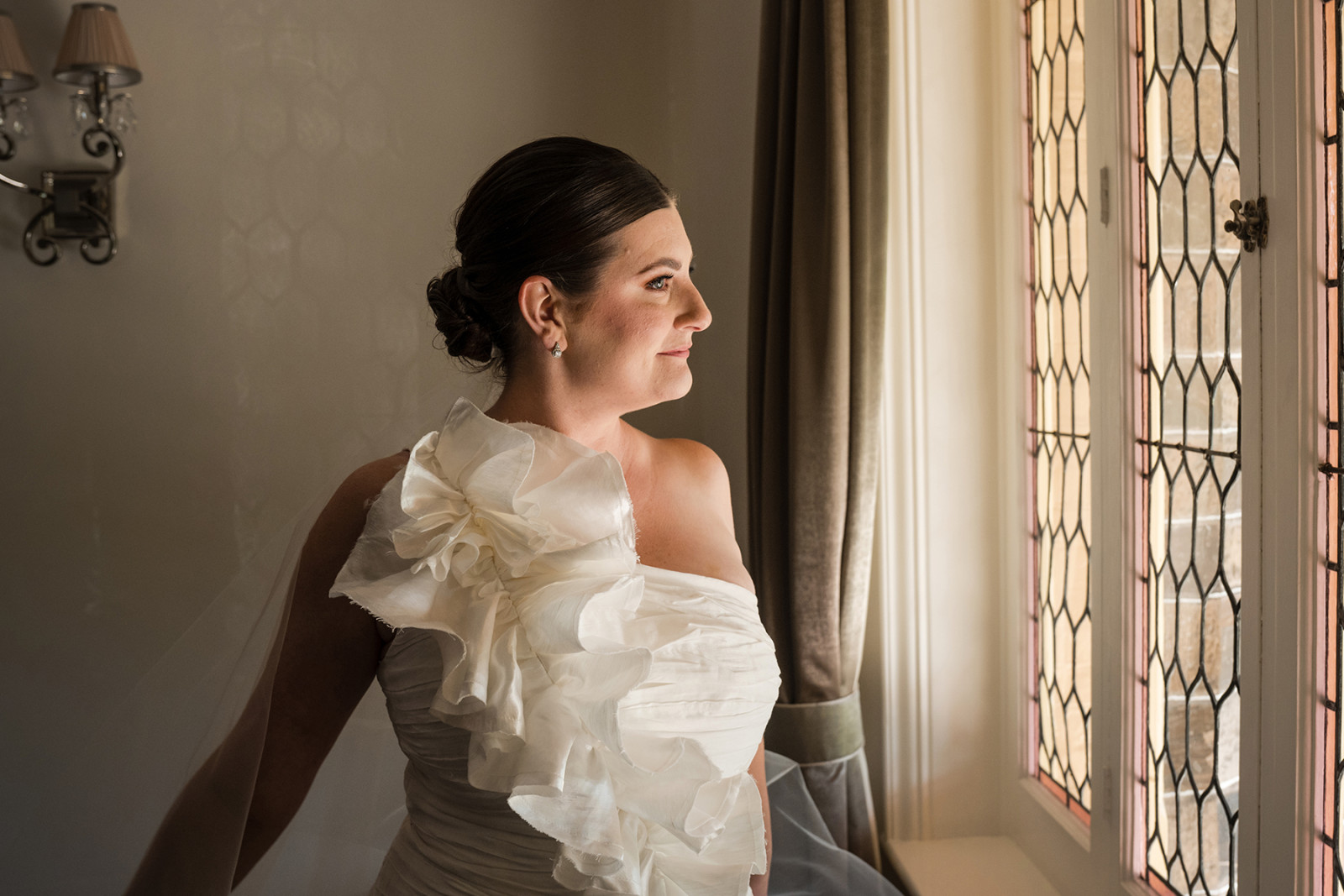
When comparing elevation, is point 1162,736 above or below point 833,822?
above

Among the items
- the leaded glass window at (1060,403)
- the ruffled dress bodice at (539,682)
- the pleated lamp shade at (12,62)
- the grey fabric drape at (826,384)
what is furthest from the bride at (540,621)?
the pleated lamp shade at (12,62)

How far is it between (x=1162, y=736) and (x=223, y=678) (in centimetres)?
122

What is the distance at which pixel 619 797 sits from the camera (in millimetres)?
872

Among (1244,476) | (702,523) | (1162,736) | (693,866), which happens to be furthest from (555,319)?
(1162,736)

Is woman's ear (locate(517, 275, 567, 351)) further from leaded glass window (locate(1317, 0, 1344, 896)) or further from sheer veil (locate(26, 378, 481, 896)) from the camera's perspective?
leaded glass window (locate(1317, 0, 1344, 896))

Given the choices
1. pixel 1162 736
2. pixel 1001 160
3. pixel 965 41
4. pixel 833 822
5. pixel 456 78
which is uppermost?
pixel 456 78

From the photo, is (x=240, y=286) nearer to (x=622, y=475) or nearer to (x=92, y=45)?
(x=92, y=45)

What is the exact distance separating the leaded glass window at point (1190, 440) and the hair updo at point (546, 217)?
68cm

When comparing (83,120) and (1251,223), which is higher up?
(83,120)

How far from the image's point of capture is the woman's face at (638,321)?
1081 millimetres

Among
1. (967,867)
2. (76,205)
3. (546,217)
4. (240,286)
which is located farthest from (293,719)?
(76,205)

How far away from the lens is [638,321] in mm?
1088

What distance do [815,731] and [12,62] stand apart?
219 cm

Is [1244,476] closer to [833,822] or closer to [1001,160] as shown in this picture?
[1001,160]
